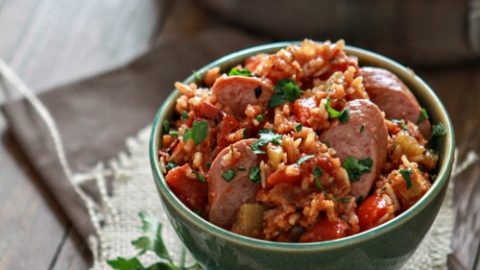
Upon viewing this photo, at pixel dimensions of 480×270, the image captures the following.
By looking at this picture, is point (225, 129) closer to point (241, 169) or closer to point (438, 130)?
point (241, 169)

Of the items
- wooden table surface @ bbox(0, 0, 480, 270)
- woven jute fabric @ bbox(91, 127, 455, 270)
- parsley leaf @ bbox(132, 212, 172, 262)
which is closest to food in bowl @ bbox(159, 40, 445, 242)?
parsley leaf @ bbox(132, 212, 172, 262)

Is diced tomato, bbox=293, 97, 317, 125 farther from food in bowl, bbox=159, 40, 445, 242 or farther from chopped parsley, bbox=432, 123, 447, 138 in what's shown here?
chopped parsley, bbox=432, 123, 447, 138

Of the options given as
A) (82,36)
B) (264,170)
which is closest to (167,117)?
(264,170)

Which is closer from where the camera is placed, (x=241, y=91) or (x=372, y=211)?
(x=372, y=211)

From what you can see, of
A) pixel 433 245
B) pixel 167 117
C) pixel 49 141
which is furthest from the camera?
pixel 49 141

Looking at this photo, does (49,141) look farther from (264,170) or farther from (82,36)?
(264,170)

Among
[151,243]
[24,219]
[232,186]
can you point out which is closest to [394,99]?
[232,186]
